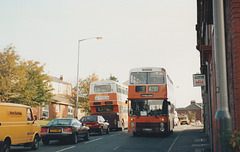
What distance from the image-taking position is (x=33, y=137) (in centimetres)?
1447

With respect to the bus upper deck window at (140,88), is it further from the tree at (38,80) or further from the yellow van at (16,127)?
Answer: the tree at (38,80)

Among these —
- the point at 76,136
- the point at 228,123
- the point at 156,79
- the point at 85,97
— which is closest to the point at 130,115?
the point at 156,79

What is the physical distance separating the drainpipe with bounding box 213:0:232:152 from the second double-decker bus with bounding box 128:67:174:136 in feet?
54.0

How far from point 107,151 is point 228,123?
32.3ft

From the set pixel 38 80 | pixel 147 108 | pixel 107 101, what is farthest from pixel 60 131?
pixel 38 80

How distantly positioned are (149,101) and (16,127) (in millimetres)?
10593

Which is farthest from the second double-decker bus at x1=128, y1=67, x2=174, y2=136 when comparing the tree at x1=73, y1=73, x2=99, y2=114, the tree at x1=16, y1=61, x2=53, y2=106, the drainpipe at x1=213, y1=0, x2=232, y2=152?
the tree at x1=73, y1=73, x2=99, y2=114

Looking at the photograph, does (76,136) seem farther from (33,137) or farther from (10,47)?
(10,47)

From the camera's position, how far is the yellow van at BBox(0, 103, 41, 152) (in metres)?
12.0

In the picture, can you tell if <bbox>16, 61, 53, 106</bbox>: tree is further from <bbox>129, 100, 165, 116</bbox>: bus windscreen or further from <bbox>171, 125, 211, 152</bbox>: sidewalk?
<bbox>171, 125, 211, 152</bbox>: sidewalk

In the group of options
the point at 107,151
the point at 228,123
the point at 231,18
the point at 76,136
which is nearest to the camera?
the point at 228,123

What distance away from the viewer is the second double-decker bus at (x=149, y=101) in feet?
70.3

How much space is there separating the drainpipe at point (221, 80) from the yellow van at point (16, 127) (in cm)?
900

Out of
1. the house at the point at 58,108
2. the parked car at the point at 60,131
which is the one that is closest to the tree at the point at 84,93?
the house at the point at 58,108
